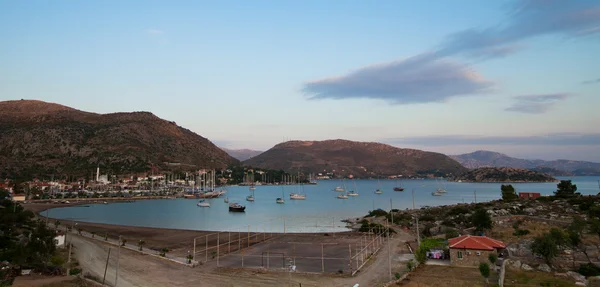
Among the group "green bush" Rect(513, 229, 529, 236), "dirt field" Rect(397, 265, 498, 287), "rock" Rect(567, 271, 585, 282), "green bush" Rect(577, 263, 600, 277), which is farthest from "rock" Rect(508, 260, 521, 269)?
"green bush" Rect(513, 229, 529, 236)

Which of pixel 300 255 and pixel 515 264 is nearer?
pixel 515 264

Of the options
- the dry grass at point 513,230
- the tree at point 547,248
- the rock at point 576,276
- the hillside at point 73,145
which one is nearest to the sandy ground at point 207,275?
the tree at point 547,248

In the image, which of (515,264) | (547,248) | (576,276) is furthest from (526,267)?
(576,276)

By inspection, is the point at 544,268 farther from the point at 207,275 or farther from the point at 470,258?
the point at 207,275

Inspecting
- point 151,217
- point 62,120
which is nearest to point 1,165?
point 62,120

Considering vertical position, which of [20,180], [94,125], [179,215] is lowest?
[179,215]

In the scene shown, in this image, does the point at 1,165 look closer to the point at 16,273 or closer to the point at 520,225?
the point at 16,273
